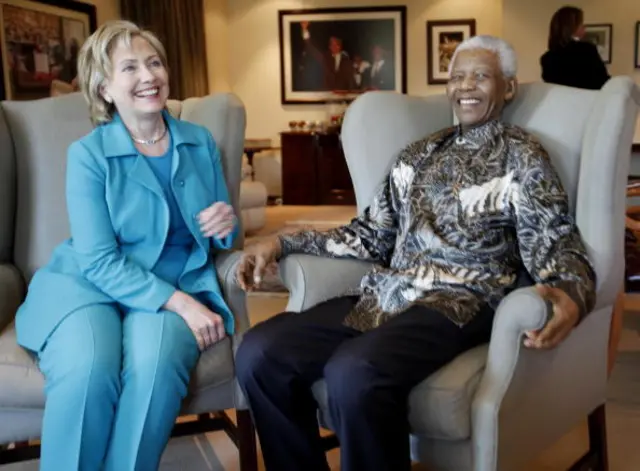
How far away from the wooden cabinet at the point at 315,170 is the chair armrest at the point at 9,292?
17.2 ft

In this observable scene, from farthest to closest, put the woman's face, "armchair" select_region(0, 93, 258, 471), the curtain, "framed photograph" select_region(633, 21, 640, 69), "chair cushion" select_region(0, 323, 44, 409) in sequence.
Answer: "framed photograph" select_region(633, 21, 640, 69) → the curtain → "armchair" select_region(0, 93, 258, 471) → the woman's face → "chair cushion" select_region(0, 323, 44, 409)

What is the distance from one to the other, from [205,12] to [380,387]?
6219 mm

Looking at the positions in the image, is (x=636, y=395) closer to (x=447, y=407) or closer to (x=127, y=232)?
(x=447, y=407)

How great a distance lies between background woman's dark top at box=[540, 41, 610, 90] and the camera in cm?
394

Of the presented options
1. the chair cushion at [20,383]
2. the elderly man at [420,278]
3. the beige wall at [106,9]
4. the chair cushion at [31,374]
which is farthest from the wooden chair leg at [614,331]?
the beige wall at [106,9]

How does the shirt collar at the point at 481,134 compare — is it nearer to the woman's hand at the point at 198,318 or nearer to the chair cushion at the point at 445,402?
the chair cushion at the point at 445,402

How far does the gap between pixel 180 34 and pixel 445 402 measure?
5.59m

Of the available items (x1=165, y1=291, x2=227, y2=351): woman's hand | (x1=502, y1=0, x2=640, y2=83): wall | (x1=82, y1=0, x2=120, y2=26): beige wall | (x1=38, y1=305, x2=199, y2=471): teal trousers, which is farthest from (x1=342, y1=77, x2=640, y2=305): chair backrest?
(x1=502, y1=0, x2=640, y2=83): wall

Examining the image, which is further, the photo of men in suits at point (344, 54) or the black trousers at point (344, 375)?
the photo of men in suits at point (344, 54)

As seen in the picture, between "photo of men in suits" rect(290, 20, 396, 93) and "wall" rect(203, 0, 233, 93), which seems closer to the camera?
"wall" rect(203, 0, 233, 93)

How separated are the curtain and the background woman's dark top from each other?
3177 mm

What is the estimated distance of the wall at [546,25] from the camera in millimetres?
6438

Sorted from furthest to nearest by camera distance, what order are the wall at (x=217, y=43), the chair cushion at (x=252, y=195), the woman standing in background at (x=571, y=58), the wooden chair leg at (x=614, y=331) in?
the wall at (x=217, y=43) → the chair cushion at (x=252, y=195) → the woman standing in background at (x=571, y=58) → the wooden chair leg at (x=614, y=331)

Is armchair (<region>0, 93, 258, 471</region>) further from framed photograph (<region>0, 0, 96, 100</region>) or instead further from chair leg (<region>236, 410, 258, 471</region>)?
framed photograph (<region>0, 0, 96, 100</region>)
